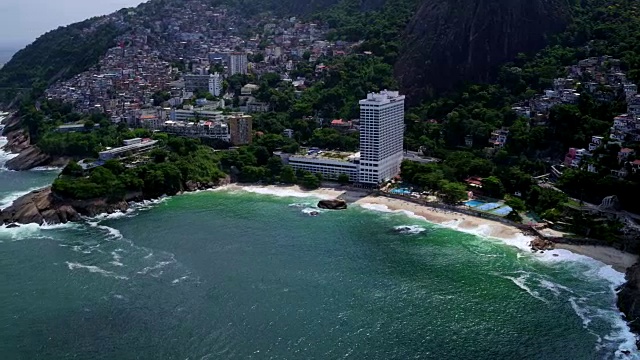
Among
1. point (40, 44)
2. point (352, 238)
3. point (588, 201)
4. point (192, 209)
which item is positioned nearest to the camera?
point (352, 238)

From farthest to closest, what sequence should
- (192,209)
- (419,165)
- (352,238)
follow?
(419,165) < (192,209) < (352,238)

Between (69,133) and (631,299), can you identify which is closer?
(631,299)

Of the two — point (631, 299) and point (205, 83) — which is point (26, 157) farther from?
point (631, 299)

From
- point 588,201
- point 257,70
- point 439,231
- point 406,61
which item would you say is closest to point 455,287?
point 439,231

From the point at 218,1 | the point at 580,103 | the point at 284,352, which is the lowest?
the point at 284,352

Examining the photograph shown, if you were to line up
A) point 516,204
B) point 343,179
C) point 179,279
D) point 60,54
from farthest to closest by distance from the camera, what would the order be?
point 60,54 → point 343,179 → point 516,204 → point 179,279

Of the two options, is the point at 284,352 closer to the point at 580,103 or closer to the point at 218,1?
Result: the point at 580,103

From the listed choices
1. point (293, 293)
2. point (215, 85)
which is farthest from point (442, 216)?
point (215, 85)
